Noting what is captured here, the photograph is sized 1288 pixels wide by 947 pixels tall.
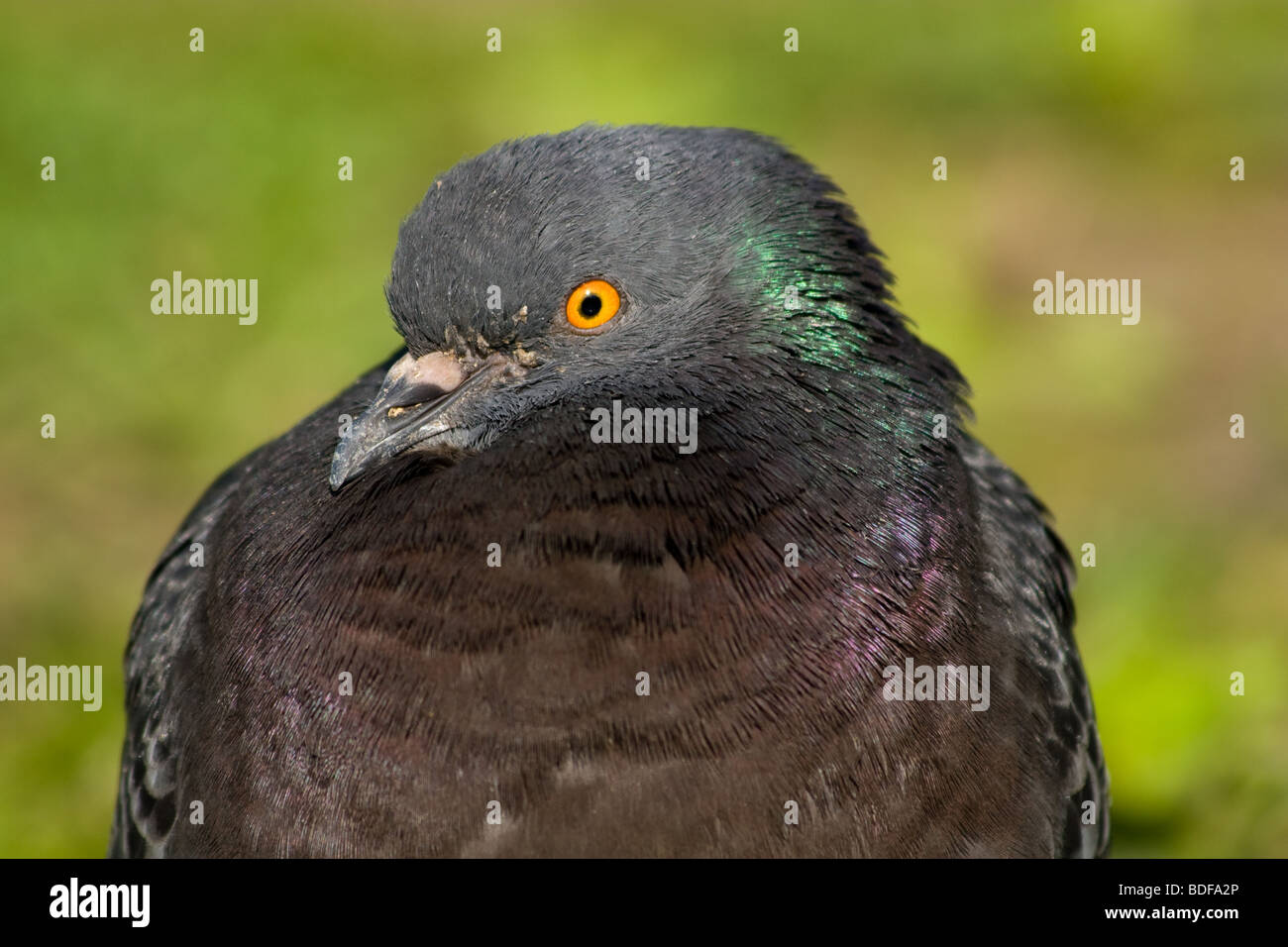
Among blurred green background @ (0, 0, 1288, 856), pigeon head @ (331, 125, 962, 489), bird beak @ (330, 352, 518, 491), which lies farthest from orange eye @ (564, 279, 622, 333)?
blurred green background @ (0, 0, 1288, 856)

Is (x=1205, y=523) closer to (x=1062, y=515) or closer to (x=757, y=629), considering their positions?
(x=1062, y=515)

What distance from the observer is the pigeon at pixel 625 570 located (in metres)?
3.70

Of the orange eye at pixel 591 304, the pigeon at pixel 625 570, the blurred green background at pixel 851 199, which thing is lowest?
the pigeon at pixel 625 570

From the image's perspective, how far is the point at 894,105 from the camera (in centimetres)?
1048

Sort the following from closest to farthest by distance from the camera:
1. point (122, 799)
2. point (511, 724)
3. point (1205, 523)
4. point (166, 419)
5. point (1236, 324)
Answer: point (511, 724), point (122, 799), point (1205, 523), point (166, 419), point (1236, 324)

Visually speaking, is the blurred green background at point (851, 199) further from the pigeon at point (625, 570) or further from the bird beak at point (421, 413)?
the bird beak at point (421, 413)

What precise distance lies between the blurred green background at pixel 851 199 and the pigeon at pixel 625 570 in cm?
230

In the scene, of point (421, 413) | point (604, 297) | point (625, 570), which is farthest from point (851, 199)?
point (625, 570)

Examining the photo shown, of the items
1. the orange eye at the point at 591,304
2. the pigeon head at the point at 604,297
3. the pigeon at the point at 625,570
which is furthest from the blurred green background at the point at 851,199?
the orange eye at the point at 591,304

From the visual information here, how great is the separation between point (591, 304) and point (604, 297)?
40 mm

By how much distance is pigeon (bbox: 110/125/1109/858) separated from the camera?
3.70 meters

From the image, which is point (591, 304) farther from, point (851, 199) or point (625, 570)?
point (851, 199)

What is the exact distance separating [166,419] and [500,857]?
521 cm
